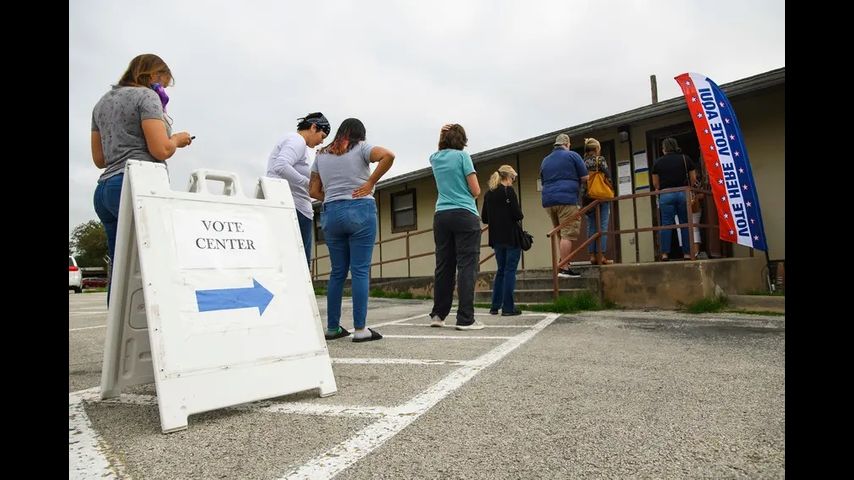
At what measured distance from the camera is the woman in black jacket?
599 cm

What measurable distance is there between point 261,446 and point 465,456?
0.71 metres

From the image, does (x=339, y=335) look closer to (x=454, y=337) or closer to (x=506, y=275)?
(x=454, y=337)

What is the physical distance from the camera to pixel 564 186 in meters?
7.34

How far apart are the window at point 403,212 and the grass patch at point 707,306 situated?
27.6 feet

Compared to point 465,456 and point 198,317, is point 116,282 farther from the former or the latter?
point 465,456

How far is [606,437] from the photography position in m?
1.84

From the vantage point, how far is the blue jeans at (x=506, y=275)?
6.05m

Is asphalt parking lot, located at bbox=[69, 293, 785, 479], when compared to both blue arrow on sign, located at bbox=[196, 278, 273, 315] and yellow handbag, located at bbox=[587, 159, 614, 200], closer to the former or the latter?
blue arrow on sign, located at bbox=[196, 278, 273, 315]

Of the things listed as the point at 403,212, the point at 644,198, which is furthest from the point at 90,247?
the point at 644,198

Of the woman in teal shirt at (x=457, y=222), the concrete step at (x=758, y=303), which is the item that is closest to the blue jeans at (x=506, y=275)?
the woman in teal shirt at (x=457, y=222)

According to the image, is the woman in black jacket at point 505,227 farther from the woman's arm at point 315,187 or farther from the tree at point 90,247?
the tree at point 90,247
